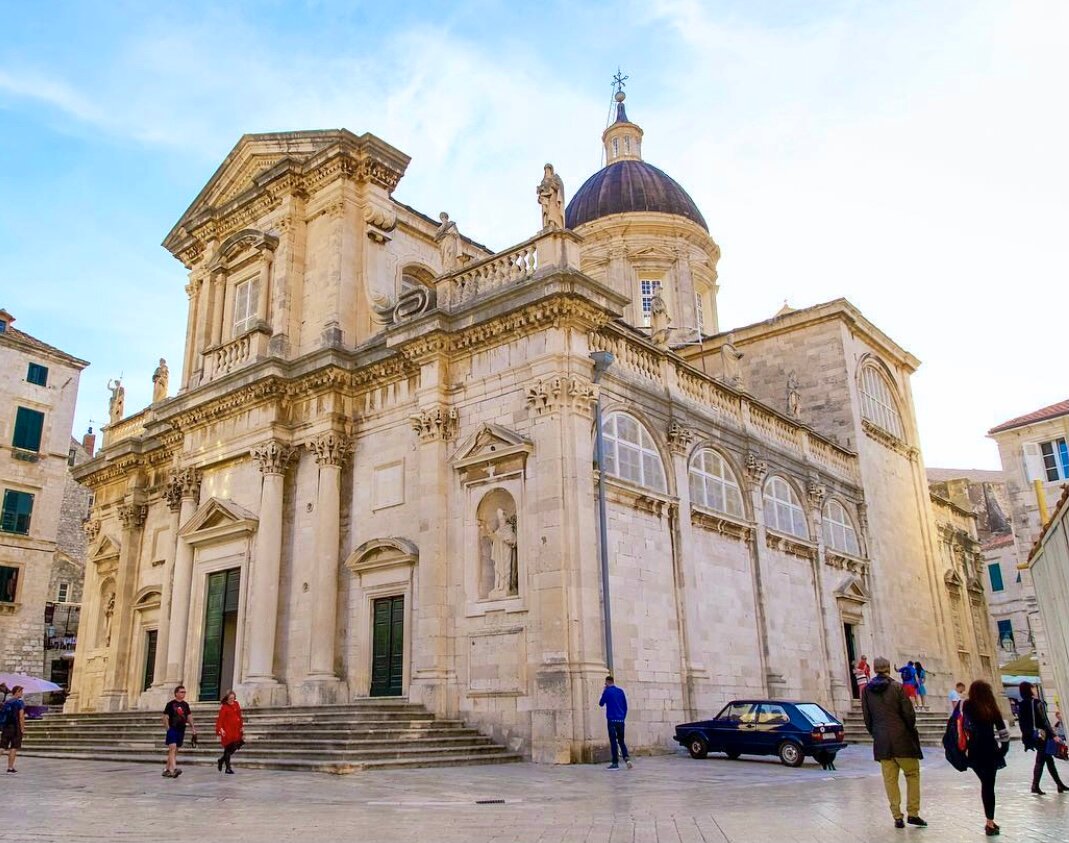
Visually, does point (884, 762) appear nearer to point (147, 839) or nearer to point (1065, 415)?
point (147, 839)

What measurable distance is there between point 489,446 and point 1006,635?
42.2 m

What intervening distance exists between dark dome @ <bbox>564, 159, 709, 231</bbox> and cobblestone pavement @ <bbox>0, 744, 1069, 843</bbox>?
24817mm

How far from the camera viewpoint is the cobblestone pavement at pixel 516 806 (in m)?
7.60

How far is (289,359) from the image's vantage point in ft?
75.7

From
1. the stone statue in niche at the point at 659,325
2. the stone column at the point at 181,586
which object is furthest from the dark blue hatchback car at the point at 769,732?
the stone column at the point at 181,586

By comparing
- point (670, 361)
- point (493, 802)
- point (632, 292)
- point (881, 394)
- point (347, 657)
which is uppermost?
point (632, 292)

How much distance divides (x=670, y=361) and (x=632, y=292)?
13.4 m

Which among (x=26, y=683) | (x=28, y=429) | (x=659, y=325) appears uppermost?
(x=28, y=429)

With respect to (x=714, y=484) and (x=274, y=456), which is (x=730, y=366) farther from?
(x=274, y=456)

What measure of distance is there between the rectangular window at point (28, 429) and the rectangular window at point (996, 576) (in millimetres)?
47883

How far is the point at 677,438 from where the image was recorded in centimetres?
2034

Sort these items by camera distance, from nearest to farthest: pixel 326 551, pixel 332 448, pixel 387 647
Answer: pixel 387 647
pixel 326 551
pixel 332 448

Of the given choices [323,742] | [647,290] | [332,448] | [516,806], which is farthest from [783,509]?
[516,806]

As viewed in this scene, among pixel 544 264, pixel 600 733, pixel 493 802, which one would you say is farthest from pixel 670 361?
pixel 493 802
